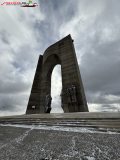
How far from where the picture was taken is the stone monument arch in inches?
516

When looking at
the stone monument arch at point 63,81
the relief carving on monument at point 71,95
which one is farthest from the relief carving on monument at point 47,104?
the relief carving on monument at point 71,95

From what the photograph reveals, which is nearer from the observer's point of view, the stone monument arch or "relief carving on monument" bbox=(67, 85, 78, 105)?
"relief carving on monument" bbox=(67, 85, 78, 105)

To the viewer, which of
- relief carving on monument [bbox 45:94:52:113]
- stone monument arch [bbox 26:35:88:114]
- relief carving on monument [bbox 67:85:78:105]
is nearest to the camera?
relief carving on monument [bbox 67:85:78:105]

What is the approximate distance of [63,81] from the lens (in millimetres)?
15391

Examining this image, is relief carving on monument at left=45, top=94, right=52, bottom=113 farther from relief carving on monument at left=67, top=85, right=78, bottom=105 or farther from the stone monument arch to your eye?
relief carving on monument at left=67, top=85, right=78, bottom=105

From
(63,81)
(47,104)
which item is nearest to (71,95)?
(63,81)

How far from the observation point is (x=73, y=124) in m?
3.98

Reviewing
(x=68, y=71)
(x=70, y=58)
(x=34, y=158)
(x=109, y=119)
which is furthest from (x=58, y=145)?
(x=70, y=58)

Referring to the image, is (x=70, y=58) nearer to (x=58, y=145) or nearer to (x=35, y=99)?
(x=35, y=99)

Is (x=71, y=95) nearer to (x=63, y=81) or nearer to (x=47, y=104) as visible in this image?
(x=63, y=81)

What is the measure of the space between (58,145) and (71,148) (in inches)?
15.2

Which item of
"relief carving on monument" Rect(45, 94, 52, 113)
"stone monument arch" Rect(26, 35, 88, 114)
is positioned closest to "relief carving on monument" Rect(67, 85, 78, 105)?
"stone monument arch" Rect(26, 35, 88, 114)

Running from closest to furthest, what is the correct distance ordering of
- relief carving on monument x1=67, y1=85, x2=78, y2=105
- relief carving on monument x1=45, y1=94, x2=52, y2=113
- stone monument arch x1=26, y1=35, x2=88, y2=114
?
relief carving on monument x1=67, y1=85, x2=78, y2=105
stone monument arch x1=26, y1=35, x2=88, y2=114
relief carving on monument x1=45, y1=94, x2=52, y2=113

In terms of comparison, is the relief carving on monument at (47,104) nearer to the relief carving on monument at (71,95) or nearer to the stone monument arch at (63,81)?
the stone monument arch at (63,81)
